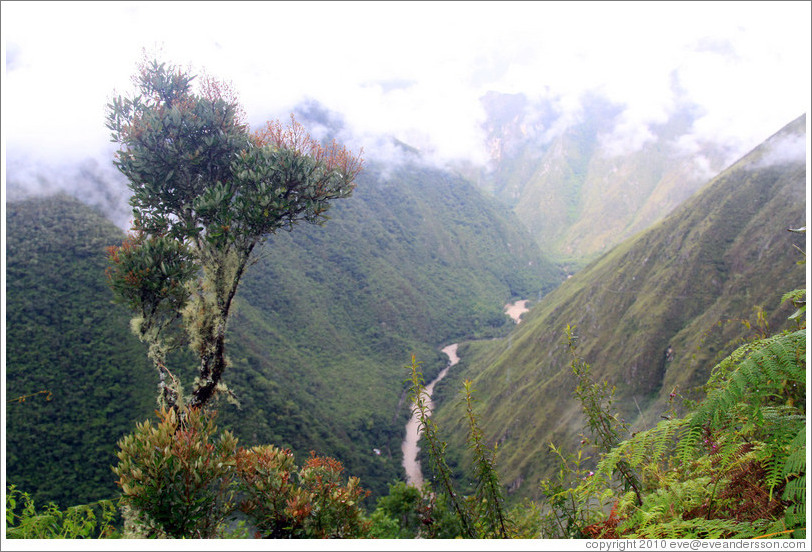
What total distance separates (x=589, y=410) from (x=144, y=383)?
160 feet

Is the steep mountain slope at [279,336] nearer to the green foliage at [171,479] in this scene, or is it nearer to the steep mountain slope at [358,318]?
the steep mountain slope at [358,318]

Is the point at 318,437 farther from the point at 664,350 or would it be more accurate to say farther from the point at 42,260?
the point at 664,350

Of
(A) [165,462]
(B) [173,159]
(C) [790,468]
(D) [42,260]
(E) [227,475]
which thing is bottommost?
(C) [790,468]

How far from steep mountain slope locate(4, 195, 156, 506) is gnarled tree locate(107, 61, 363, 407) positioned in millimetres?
38077

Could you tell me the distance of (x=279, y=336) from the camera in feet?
313

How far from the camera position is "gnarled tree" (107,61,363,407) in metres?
5.59

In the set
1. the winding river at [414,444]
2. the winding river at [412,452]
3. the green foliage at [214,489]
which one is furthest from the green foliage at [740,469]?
the winding river at [412,452]

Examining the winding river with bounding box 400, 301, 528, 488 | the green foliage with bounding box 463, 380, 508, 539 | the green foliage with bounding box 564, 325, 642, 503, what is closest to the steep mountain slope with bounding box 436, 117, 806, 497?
the winding river with bounding box 400, 301, 528, 488

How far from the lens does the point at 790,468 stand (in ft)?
11.1

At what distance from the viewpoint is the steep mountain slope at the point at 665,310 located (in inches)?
1887

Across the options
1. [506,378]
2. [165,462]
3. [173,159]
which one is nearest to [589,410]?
[165,462]

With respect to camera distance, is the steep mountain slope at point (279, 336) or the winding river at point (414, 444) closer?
the steep mountain slope at point (279, 336)

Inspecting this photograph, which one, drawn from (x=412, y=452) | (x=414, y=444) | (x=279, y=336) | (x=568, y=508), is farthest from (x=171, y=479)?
(x=279, y=336)

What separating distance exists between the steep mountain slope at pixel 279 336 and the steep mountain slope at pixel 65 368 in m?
0.13
